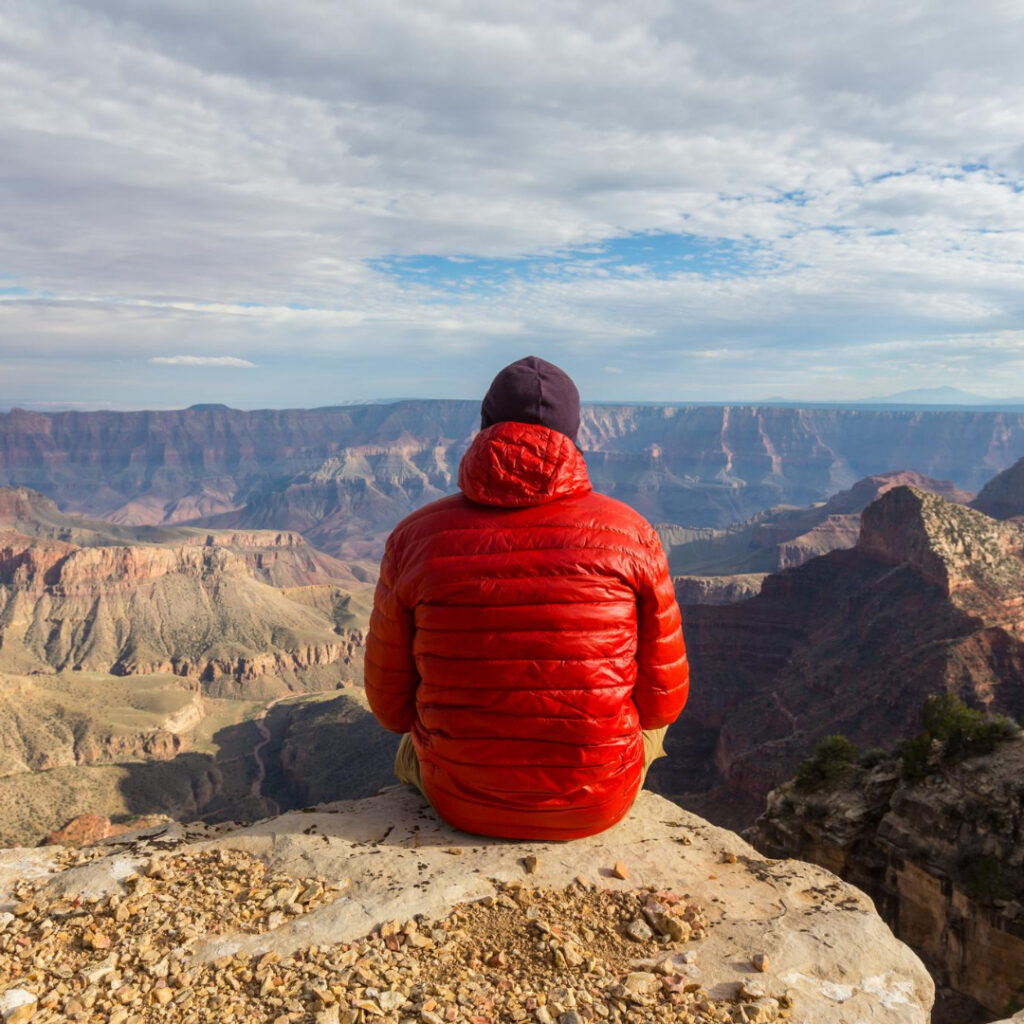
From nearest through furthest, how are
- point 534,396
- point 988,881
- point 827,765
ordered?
point 534,396 < point 988,881 < point 827,765

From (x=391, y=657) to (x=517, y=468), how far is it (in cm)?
182

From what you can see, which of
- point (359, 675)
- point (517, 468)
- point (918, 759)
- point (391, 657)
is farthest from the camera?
point (359, 675)

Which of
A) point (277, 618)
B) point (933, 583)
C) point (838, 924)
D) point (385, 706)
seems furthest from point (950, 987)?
point (277, 618)

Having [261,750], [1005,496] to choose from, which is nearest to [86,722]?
[261,750]

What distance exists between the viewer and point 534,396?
17.5ft

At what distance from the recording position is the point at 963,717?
13.5 metres

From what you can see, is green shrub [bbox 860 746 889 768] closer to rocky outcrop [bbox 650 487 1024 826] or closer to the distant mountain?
rocky outcrop [bbox 650 487 1024 826]

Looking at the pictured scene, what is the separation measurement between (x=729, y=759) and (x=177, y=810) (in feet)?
123

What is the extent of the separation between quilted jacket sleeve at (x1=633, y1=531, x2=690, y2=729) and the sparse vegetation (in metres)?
10.7

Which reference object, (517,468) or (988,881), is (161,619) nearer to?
(988,881)

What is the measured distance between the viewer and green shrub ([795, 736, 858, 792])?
627 inches

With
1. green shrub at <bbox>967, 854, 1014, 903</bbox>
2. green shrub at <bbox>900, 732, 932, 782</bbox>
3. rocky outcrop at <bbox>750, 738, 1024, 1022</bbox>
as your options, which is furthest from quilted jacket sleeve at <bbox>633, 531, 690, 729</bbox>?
green shrub at <bbox>900, 732, 932, 782</bbox>

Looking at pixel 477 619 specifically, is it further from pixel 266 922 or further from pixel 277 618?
pixel 277 618

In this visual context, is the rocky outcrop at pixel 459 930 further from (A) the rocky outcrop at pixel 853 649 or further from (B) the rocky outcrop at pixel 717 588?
(B) the rocky outcrop at pixel 717 588
